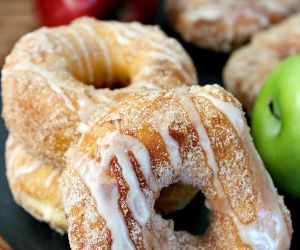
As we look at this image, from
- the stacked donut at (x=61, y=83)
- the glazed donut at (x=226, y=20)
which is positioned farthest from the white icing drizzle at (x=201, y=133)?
the glazed donut at (x=226, y=20)

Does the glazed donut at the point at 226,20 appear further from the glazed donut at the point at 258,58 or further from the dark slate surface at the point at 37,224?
the dark slate surface at the point at 37,224

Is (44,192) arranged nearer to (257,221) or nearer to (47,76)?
(47,76)

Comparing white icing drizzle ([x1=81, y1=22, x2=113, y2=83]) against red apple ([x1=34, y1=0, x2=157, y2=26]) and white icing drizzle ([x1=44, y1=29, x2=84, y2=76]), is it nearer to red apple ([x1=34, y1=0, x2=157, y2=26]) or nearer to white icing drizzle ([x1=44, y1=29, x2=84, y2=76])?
white icing drizzle ([x1=44, y1=29, x2=84, y2=76])

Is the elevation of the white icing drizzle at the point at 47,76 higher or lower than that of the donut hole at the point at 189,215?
higher

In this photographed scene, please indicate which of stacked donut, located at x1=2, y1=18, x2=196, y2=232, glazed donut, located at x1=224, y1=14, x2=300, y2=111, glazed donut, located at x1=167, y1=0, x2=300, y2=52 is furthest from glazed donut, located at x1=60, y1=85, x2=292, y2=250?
glazed donut, located at x1=167, y1=0, x2=300, y2=52

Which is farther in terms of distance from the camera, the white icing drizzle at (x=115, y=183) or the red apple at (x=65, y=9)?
the red apple at (x=65, y=9)

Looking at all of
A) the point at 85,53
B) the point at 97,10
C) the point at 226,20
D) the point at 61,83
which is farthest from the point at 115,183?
the point at 97,10

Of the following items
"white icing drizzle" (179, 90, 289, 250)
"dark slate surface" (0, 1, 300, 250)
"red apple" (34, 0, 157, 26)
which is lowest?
"dark slate surface" (0, 1, 300, 250)
